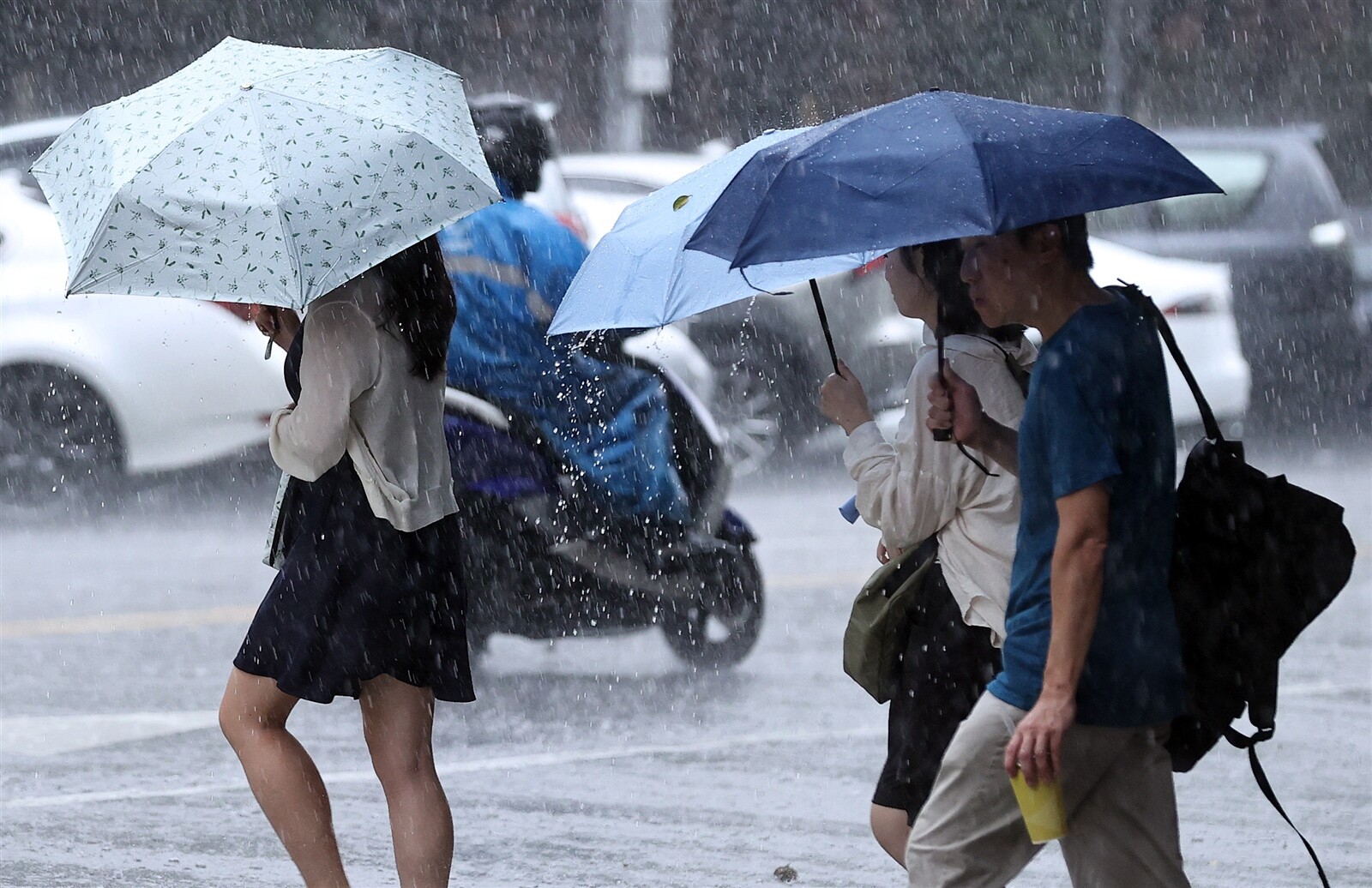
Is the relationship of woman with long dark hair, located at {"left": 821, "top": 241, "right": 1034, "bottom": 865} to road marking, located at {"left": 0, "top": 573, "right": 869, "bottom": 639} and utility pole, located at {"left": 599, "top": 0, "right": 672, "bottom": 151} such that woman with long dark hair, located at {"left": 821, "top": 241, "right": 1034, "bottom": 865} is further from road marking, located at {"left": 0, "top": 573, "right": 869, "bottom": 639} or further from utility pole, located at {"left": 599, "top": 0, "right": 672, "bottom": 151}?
utility pole, located at {"left": 599, "top": 0, "right": 672, "bottom": 151}

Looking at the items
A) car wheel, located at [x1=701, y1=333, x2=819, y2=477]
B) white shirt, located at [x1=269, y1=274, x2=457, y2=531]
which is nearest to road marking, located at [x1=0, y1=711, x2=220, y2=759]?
white shirt, located at [x1=269, y1=274, x2=457, y2=531]

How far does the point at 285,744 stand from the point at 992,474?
1479 millimetres

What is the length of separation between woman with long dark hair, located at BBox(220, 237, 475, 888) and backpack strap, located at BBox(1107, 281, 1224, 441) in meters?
1.36

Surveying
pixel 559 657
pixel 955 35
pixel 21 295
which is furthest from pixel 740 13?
pixel 559 657

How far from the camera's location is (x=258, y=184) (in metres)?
3.67

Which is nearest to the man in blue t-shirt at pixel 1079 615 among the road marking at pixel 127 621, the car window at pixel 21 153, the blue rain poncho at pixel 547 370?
the blue rain poncho at pixel 547 370

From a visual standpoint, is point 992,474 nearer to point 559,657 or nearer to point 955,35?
point 559,657

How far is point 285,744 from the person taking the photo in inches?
157

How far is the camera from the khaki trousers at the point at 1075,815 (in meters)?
3.21

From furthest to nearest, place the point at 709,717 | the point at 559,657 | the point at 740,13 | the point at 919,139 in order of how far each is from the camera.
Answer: the point at 740,13
the point at 559,657
the point at 709,717
the point at 919,139

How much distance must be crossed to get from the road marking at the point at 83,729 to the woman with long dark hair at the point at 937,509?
3.27 meters

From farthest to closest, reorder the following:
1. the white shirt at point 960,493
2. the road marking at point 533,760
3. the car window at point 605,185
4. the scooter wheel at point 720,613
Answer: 1. the car window at point 605,185
2. the scooter wheel at point 720,613
3. the road marking at point 533,760
4. the white shirt at point 960,493

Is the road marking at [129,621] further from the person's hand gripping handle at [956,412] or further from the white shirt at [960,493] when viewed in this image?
the person's hand gripping handle at [956,412]

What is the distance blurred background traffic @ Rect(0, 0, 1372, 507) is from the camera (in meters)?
10.4
